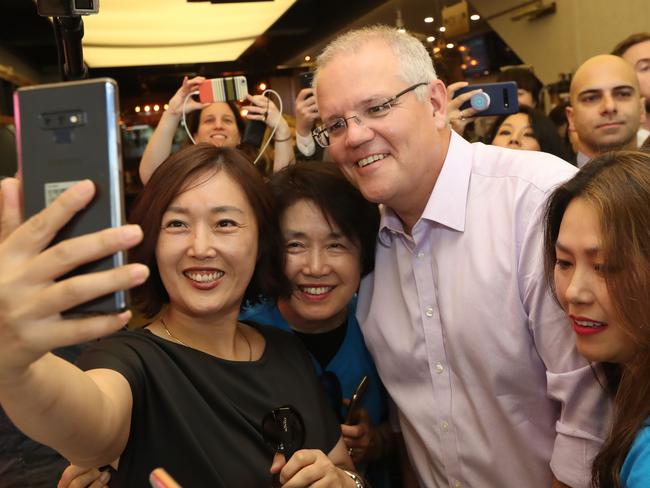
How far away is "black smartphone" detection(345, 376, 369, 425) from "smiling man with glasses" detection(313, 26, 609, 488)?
0.26 feet

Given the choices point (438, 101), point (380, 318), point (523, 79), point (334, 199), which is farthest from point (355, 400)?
point (523, 79)

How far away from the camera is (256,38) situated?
611 cm

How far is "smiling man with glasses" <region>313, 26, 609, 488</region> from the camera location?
1.60 meters

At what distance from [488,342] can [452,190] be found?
37 cm

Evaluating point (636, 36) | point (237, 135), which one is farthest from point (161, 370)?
point (636, 36)

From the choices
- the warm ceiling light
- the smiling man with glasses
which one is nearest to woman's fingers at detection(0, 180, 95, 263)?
the smiling man with glasses

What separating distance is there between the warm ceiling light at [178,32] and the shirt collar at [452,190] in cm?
454

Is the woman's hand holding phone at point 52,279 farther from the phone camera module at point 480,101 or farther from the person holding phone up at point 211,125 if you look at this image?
the phone camera module at point 480,101

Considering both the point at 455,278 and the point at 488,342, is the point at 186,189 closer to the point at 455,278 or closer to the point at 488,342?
the point at 455,278

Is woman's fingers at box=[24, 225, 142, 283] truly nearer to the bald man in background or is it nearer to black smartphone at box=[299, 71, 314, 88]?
black smartphone at box=[299, 71, 314, 88]

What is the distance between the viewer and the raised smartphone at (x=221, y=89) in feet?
8.01

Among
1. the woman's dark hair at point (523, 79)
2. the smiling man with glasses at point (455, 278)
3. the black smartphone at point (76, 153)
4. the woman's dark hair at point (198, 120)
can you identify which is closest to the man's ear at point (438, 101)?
the smiling man with glasses at point (455, 278)

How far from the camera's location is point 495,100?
2.37 m

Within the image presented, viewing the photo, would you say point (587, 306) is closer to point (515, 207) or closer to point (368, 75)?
point (515, 207)
